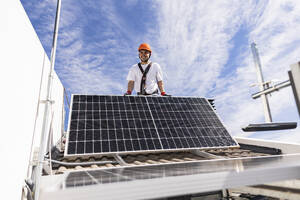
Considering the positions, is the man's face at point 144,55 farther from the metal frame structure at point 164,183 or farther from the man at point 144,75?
the metal frame structure at point 164,183

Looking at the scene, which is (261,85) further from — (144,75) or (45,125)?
(45,125)

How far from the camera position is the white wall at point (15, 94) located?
296cm

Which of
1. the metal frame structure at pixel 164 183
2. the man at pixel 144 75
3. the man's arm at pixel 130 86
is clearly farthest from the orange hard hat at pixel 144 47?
the metal frame structure at pixel 164 183

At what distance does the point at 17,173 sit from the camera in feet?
10.9

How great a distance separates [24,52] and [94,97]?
8.97 ft

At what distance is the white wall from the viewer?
296 centimetres

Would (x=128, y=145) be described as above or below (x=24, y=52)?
below

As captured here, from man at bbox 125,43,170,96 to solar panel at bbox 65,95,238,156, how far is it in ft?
Result: 2.34

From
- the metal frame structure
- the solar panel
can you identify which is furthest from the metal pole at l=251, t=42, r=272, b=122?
the metal frame structure

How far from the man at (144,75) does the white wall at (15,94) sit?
3491 millimetres

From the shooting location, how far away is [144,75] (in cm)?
723

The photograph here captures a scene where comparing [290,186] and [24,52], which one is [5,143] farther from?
[290,186]

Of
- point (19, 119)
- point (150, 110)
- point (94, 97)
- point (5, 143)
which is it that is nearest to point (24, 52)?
point (19, 119)

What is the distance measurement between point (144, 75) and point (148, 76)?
0.15 m
